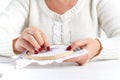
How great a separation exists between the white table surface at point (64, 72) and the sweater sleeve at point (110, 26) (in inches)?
3.2

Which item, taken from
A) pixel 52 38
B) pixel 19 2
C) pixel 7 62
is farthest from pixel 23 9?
pixel 7 62

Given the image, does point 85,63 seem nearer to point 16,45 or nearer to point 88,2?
point 16,45

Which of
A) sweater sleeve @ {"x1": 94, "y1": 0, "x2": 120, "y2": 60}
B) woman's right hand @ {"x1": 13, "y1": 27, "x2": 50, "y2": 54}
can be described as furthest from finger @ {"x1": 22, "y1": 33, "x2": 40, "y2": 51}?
sweater sleeve @ {"x1": 94, "y1": 0, "x2": 120, "y2": 60}

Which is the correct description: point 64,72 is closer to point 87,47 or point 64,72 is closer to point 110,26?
point 87,47

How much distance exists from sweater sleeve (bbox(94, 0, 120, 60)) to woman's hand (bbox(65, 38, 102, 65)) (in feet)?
0.07

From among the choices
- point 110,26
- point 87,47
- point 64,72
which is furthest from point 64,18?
point 64,72

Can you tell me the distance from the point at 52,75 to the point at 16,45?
26 cm

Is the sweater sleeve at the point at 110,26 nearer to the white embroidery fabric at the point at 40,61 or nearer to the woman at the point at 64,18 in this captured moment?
the woman at the point at 64,18

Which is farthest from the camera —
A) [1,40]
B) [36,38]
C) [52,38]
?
[52,38]

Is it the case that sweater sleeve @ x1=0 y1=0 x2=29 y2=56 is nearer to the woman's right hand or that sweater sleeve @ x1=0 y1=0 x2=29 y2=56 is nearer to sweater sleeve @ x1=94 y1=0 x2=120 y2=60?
the woman's right hand

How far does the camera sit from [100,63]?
1060 millimetres

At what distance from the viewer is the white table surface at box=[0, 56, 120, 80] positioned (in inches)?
34.9

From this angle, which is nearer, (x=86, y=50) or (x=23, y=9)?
(x=86, y=50)

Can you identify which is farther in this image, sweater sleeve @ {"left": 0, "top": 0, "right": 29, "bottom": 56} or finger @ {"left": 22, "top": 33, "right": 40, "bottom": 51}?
sweater sleeve @ {"left": 0, "top": 0, "right": 29, "bottom": 56}
